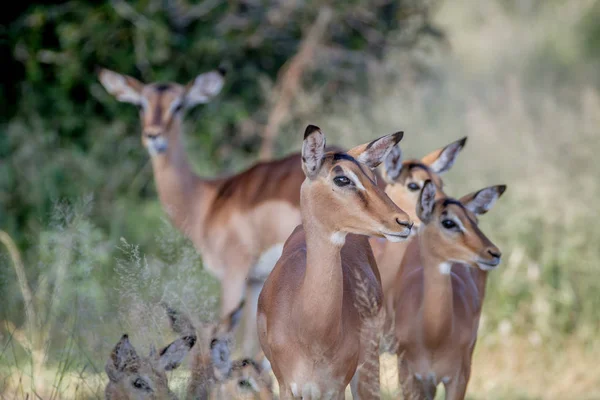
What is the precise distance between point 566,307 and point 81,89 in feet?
16.9

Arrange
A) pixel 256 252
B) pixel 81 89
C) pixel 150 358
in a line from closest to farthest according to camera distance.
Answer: pixel 150 358
pixel 256 252
pixel 81 89

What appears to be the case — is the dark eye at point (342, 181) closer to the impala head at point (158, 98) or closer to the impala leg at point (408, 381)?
the impala leg at point (408, 381)

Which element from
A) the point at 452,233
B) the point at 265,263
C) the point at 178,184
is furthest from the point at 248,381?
the point at 178,184

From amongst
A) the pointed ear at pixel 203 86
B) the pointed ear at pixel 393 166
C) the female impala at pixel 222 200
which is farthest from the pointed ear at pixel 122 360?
the pointed ear at pixel 203 86

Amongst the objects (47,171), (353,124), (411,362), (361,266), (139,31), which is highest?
(361,266)

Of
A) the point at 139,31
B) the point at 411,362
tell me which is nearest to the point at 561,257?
the point at 411,362

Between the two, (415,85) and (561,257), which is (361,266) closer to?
(561,257)

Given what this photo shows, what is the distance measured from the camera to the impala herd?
4281 mm

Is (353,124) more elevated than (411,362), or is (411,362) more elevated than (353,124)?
(411,362)

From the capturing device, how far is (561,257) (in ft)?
27.7

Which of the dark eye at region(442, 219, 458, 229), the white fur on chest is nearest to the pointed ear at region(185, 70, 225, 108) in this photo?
the white fur on chest

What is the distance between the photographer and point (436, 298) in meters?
5.23

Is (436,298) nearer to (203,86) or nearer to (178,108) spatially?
(178,108)

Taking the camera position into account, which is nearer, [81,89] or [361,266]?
[361,266]
